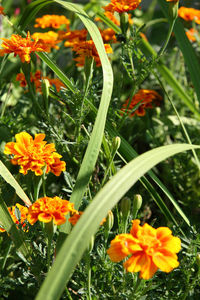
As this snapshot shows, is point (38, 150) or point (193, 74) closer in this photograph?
point (38, 150)

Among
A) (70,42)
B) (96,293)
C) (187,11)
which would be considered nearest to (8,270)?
(96,293)

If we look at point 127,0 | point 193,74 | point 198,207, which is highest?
point 127,0

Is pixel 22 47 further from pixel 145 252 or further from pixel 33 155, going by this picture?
pixel 145 252

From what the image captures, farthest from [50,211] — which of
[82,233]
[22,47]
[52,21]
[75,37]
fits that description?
[52,21]

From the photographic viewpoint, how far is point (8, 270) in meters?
1.13

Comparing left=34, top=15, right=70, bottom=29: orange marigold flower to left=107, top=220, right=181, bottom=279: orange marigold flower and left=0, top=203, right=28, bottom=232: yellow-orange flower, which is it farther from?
left=107, top=220, right=181, bottom=279: orange marigold flower

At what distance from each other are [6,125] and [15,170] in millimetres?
148

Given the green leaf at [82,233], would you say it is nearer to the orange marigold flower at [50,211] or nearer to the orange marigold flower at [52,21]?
the orange marigold flower at [50,211]

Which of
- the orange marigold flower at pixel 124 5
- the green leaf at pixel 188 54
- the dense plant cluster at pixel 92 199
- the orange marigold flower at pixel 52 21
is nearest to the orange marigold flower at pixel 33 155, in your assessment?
the dense plant cluster at pixel 92 199

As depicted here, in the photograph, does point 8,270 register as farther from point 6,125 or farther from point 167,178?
point 167,178

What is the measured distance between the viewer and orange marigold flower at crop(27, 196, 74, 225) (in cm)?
80

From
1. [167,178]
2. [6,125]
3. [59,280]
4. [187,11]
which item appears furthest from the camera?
[187,11]

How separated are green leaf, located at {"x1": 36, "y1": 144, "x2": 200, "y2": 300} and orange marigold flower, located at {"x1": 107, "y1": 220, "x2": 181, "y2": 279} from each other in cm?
7

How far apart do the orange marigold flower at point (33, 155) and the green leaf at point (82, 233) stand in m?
0.22
